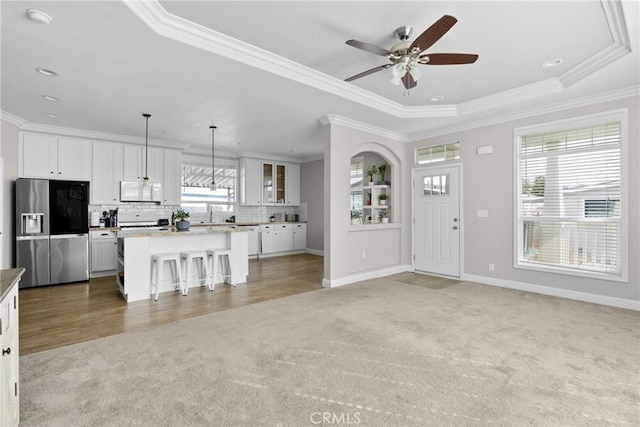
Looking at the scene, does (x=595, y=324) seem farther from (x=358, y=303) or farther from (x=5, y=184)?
(x=5, y=184)

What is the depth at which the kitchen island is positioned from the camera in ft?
13.8

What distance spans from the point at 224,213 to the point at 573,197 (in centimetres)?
707

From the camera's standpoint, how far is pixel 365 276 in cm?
545

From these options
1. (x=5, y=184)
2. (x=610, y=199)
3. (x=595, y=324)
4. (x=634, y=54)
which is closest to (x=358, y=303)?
(x=595, y=324)

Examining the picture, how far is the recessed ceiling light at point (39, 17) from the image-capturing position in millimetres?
2306

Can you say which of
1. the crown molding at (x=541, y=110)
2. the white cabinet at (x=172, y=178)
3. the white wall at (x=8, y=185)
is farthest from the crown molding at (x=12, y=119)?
the crown molding at (x=541, y=110)

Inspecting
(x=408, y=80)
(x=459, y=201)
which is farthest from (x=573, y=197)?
(x=408, y=80)

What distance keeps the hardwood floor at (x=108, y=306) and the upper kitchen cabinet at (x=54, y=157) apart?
196 centimetres

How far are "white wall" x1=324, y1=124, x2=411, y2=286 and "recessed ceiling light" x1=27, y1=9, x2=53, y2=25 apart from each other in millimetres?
3403

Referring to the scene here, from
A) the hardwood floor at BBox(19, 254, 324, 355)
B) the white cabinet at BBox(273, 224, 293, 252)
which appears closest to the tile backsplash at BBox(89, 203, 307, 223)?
the white cabinet at BBox(273, 224, 293, 252)

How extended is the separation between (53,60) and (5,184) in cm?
303

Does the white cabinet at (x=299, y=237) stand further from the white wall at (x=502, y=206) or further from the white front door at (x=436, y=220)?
the white wall at (x=502, y=206)

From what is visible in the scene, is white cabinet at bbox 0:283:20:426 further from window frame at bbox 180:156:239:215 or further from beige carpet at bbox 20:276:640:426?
window frame at bbox 180:156:239:215

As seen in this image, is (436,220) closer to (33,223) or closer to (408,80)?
(408,80)
